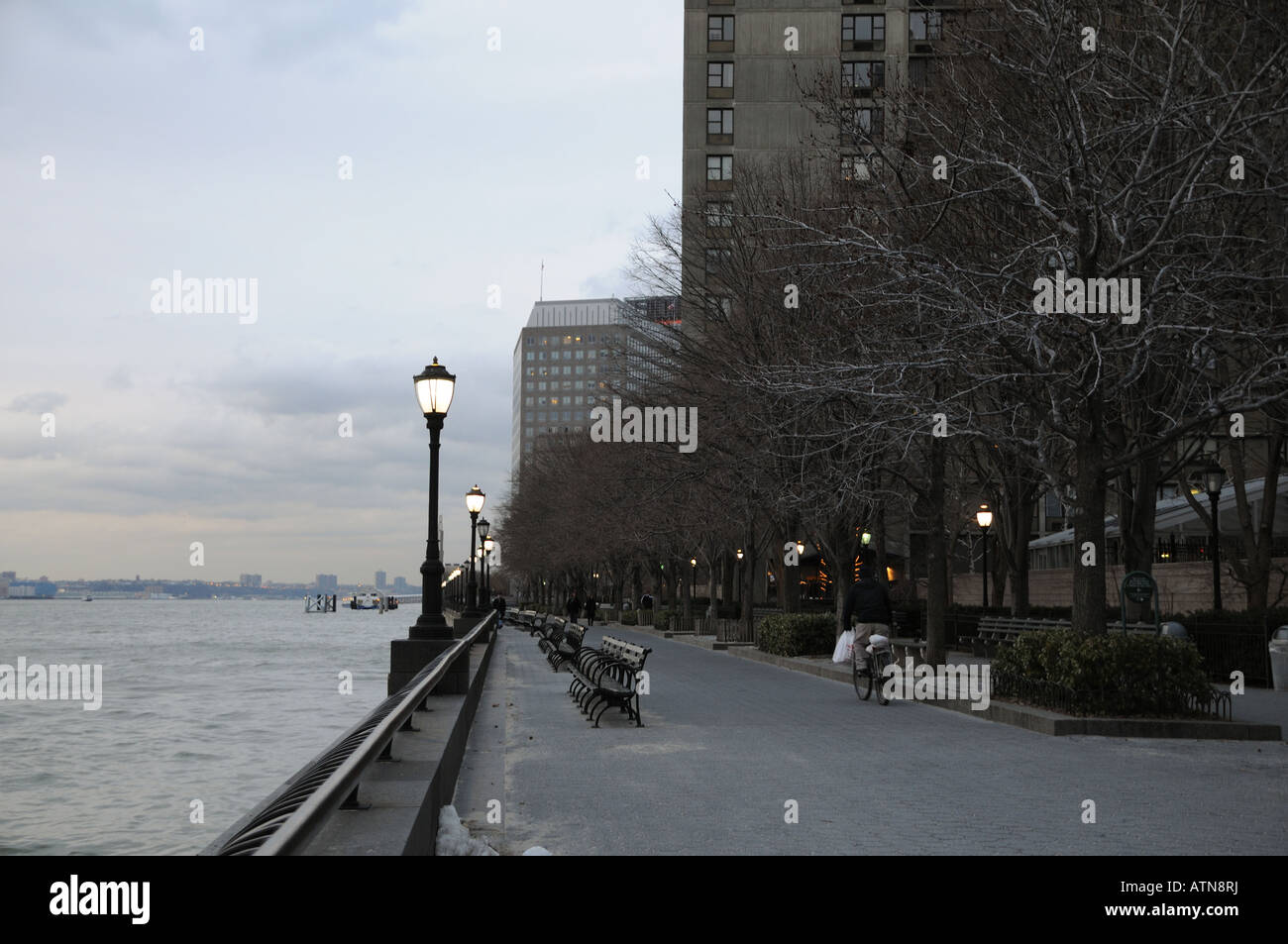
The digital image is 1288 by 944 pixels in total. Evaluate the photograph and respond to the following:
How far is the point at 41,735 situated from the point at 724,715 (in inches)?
552

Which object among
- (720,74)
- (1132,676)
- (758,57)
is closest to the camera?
(1132,676)

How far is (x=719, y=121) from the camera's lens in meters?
70.2

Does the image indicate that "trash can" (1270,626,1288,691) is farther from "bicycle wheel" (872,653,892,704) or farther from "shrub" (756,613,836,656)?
"shrub" (756,613,836,656)

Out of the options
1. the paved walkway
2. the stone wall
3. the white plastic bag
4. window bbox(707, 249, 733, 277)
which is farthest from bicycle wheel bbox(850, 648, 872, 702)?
the stone wall

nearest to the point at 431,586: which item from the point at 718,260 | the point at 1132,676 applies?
the point at 1132,676

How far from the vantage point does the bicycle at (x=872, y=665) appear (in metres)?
17.8

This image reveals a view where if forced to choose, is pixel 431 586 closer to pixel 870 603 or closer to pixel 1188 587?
pixel 870 603

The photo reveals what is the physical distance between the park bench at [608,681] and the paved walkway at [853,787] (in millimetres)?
293

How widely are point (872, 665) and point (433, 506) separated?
6.83 metres

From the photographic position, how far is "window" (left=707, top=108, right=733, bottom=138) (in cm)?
7006

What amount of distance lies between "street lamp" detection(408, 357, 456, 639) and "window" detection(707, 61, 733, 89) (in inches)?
2252

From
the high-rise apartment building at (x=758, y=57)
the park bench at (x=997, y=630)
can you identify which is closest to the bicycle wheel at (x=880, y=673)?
the park bench at (x=997, y=630)

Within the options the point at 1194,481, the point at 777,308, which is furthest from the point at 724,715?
the point at 1194,481
